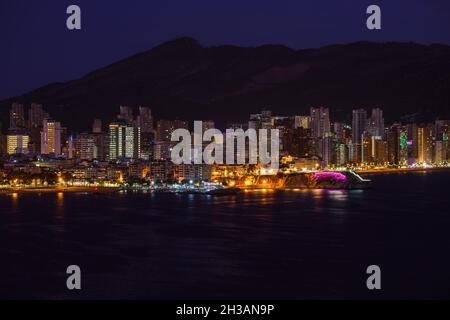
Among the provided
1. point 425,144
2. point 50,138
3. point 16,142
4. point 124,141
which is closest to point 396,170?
point 425,144

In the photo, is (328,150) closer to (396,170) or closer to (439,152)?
(396,170)

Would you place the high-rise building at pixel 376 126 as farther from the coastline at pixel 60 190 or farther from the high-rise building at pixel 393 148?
the coastline at pixel 60 190

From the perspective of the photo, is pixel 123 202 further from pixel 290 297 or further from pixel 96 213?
pixel 290 297

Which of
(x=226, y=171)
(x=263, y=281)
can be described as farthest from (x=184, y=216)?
(x=226, y=171)

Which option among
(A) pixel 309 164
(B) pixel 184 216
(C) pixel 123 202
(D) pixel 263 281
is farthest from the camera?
(A) pixel 309 164

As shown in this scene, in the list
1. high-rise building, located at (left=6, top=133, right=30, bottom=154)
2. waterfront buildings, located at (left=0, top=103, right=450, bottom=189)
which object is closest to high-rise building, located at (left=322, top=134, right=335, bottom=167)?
waterfront buildings, located at (left=0, top=103, right=450, bottom=189)
